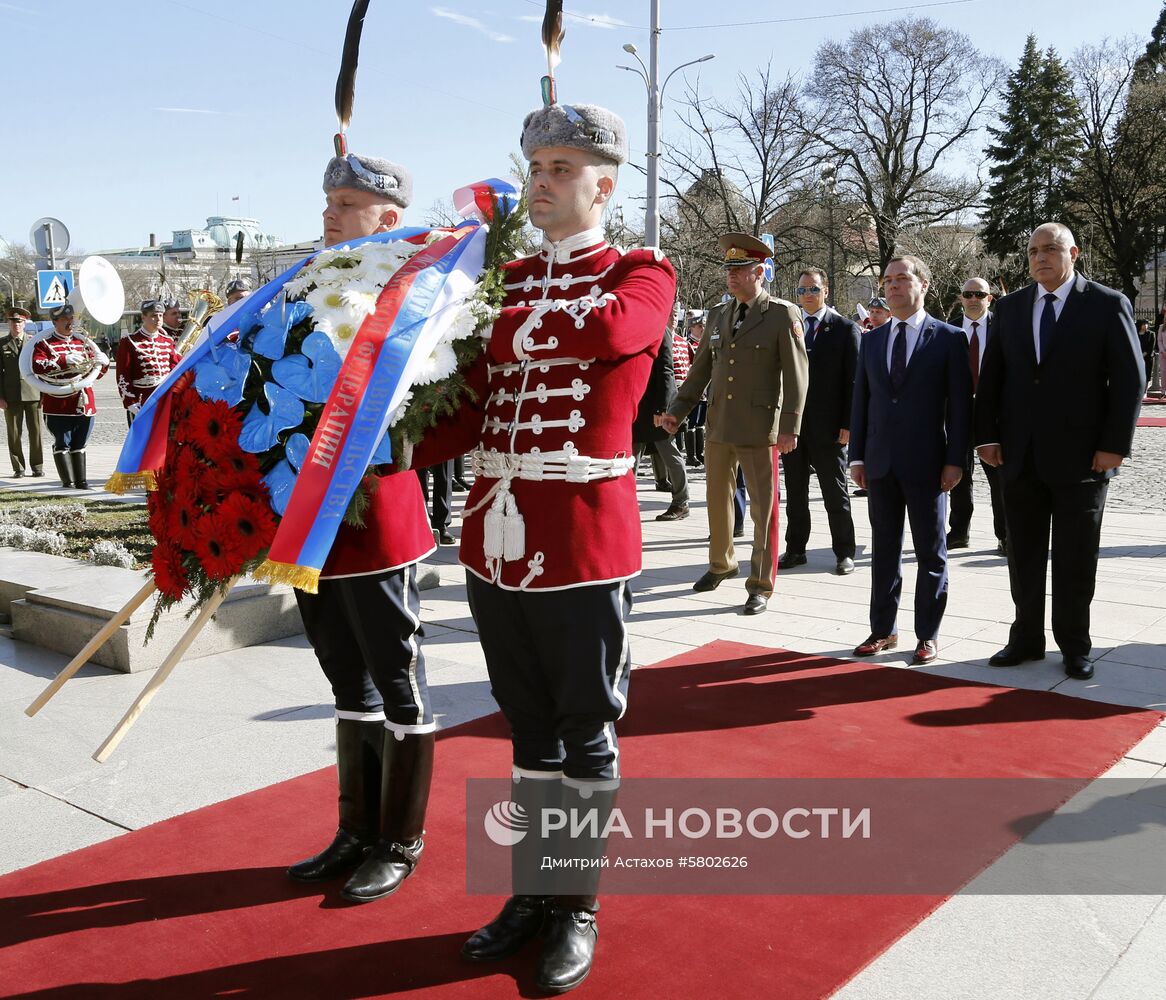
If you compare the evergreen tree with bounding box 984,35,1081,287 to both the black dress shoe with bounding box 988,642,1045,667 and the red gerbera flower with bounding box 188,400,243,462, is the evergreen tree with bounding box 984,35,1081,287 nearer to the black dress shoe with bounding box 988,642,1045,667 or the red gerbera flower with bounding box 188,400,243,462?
the black dress shoe with bounding box 988,642,1045,667

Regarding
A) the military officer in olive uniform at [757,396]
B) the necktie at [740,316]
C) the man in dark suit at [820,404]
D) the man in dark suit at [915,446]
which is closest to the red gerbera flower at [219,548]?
the man in dark suit at [915,446]

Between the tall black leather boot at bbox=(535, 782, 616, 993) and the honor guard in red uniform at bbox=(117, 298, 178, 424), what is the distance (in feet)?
31.7

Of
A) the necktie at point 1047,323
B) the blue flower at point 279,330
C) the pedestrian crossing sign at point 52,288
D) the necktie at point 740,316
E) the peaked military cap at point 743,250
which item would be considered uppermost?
the pedestrian crossing sign at point 52,288

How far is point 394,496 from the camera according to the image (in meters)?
3.21

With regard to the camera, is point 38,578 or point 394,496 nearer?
point 394,496

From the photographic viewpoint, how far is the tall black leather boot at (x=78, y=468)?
12672 millimetres

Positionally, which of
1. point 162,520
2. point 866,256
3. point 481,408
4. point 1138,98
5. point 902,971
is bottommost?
point 902,971

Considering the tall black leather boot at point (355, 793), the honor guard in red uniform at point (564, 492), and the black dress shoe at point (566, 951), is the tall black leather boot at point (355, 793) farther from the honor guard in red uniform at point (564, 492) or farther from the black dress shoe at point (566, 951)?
the black dress shoe at point (566, 951)

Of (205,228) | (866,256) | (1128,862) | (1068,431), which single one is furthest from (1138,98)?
(205,228)

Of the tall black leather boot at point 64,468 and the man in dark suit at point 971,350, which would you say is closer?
the man in dark suit at point 971,350

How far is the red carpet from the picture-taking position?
2797 mm

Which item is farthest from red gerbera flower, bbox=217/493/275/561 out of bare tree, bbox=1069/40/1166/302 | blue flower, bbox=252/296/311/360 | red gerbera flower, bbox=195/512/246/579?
bare tree, bbox=1069/40/1166/302

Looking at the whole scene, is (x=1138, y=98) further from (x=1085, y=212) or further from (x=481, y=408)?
(x=481, y=408)

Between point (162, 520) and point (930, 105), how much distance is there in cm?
4132
